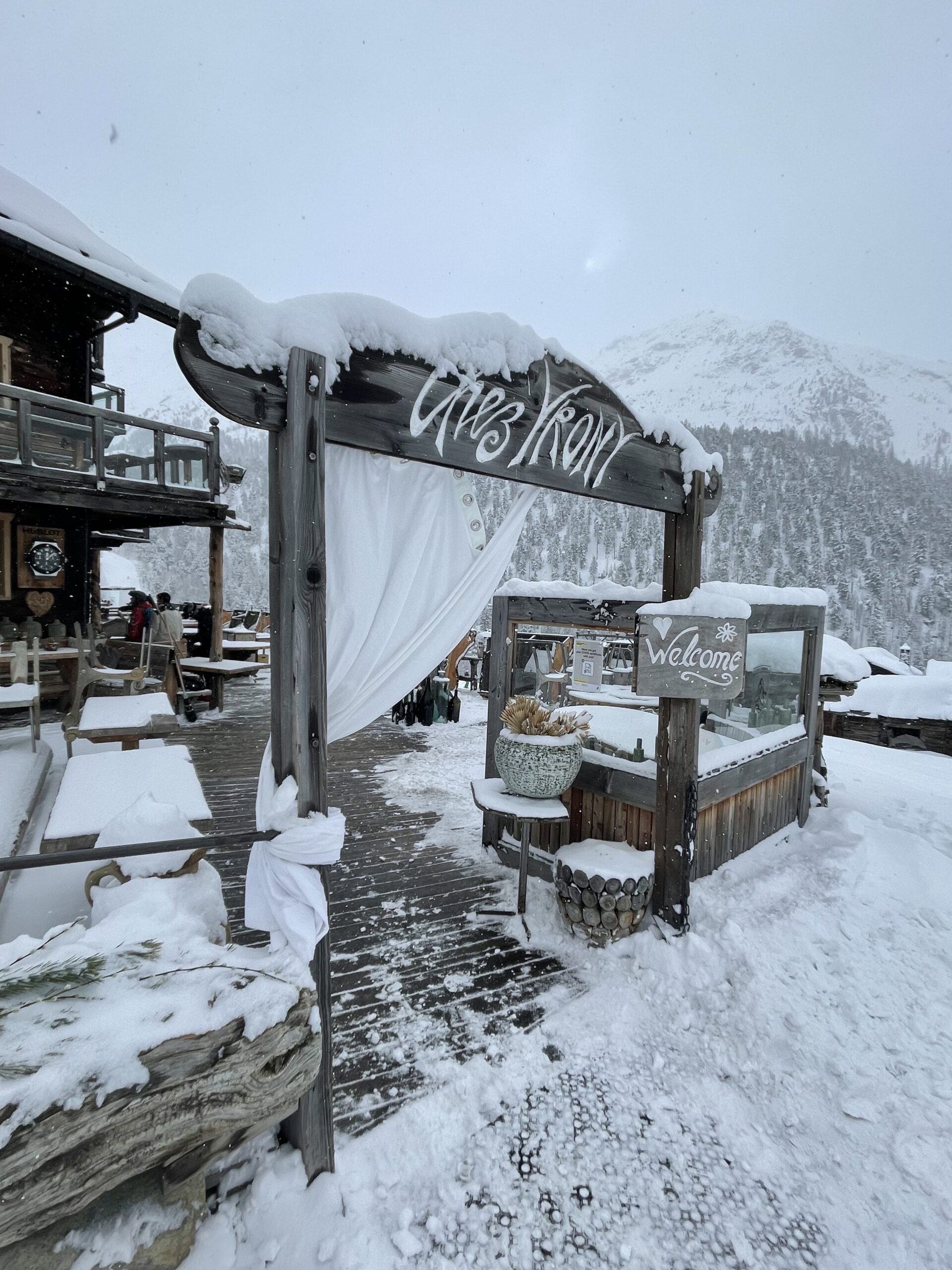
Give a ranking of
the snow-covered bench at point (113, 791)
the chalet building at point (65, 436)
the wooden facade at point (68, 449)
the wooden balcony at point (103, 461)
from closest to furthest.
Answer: the snow-covered bench at point (113, 791), the wooden balcony at point (103, 461), the wooden facade at point (68, 449), the chalet building at point (65, 436)

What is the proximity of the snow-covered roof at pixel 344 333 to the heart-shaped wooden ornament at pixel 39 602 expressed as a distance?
10.3m

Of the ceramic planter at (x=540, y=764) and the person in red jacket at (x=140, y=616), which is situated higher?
the person in red jacket at (x=140, y=616)

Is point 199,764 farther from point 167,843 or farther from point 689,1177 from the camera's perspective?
point 689,1177

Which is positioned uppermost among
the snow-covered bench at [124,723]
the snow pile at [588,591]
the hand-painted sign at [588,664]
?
the snow pile at [588,591]

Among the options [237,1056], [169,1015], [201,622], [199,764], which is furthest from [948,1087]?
[201,622]

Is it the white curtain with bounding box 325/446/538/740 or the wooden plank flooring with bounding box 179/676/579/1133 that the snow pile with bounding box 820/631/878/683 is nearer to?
the wooden plank flooring with bounding box 179/676/579/1133

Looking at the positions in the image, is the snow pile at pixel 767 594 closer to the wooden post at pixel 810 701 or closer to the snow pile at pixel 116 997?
the wooden post at pixel 810 701

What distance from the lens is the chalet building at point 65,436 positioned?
825cm

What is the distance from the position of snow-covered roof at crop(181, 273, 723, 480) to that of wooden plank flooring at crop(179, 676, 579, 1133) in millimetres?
3025

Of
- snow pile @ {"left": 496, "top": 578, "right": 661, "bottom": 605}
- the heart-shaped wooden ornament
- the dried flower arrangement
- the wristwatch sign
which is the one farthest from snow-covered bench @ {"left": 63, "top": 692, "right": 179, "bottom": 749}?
the wristwatch sign

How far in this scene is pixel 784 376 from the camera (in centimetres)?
15925

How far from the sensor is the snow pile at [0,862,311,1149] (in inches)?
57.2

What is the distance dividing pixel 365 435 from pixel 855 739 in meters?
17.5

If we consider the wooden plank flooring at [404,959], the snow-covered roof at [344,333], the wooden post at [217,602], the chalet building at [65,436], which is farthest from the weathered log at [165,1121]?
the chalet building at [65,436]
